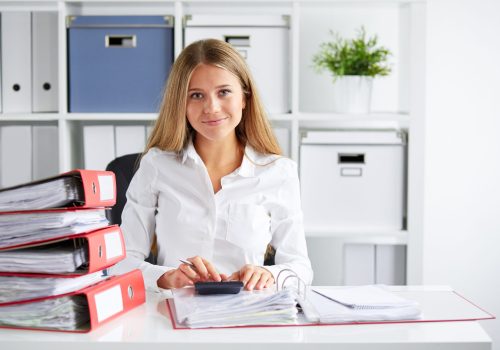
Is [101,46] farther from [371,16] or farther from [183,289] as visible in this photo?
[183,289]

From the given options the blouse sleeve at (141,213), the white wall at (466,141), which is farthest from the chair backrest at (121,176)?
the white wall at (466,141)

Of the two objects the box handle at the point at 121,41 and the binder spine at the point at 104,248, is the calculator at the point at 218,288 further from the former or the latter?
the box handle at the point at 121,41

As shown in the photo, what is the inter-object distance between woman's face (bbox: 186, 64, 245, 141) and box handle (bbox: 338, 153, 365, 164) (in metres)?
0.89

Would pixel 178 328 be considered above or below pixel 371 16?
below

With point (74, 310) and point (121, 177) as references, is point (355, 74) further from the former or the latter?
point (74, 310)

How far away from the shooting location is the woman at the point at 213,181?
5.27 feet

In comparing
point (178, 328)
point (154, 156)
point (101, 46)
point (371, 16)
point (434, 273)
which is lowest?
point (434, 273)

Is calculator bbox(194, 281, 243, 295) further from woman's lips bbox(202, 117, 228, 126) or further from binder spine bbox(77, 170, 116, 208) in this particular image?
woman's lips bbox(202, 117, 228, 126)

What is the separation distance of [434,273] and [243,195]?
1.44 metres

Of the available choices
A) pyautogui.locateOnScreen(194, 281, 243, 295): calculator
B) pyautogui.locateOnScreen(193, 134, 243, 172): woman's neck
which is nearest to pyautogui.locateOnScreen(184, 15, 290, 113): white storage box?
pyautogui.locateOnScreen(193, 134, 243, 172): woman's neck

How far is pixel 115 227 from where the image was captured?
1.11 metres

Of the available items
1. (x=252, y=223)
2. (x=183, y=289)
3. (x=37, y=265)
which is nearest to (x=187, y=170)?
(x=252, y=223)

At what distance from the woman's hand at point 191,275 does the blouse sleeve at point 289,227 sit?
338 millimetres

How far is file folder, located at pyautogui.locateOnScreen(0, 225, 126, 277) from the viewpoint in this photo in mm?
979
